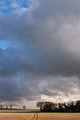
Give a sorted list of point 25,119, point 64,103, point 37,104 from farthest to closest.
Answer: point 37,104, point 64,103, point 25,119

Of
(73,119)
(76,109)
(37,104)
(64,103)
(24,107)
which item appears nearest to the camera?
(73,119)

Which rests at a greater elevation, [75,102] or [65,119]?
[75,102]

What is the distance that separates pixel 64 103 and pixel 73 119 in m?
81.1

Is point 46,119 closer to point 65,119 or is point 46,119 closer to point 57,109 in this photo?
point 65,119

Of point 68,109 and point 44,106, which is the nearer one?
point 68,109

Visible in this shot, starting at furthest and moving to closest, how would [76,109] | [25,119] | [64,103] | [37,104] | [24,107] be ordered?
[24,107] < [37,104] < [64,103] < [76,109] < [25,119]

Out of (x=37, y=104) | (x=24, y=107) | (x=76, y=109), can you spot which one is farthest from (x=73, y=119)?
(x=24, y=107)

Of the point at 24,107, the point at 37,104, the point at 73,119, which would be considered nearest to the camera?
the point at 73,119

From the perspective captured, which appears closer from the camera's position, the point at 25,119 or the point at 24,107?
the point at 25,119

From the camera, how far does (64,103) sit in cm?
15250

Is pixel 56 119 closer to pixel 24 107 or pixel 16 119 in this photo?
pixel 16 119

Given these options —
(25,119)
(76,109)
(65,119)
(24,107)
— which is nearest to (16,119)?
(25,119)

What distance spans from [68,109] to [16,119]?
240 ft

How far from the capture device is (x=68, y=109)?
145 meters
